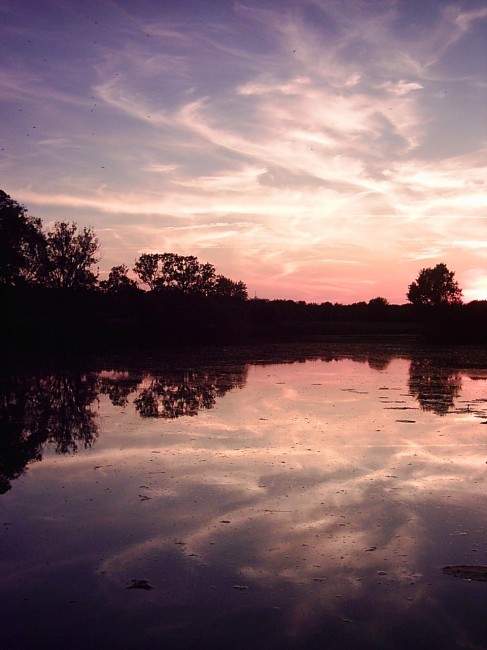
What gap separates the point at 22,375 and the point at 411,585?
2065cm

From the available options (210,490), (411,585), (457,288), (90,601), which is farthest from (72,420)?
(457,288)

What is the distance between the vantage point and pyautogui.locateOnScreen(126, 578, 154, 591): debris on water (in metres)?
5.38

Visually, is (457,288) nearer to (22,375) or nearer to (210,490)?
(22,375)

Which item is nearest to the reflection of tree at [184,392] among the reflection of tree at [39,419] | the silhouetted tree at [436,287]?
the reflection of tree at [39,419]

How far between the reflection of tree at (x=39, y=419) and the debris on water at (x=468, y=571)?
5996 mm

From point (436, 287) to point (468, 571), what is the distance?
119583 millimetres

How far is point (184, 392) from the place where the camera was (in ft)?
61.0

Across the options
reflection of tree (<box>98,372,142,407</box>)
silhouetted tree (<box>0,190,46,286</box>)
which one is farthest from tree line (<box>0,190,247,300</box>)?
reflection of tree (<box>98,372,142,407</box>)

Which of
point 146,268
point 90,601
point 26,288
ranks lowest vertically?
point 90,601

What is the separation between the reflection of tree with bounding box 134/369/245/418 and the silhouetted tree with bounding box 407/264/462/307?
10085 centimetres

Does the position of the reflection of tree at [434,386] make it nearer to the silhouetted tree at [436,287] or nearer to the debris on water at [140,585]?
the debris on water at [140,585]

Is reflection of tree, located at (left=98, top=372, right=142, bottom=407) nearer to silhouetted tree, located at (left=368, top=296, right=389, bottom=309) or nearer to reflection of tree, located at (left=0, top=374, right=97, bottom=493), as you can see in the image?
reflection of tree, located at (left=0, top=374, right=97, bottom=493)

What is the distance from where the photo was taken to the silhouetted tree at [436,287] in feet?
389

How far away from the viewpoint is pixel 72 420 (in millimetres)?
13672
